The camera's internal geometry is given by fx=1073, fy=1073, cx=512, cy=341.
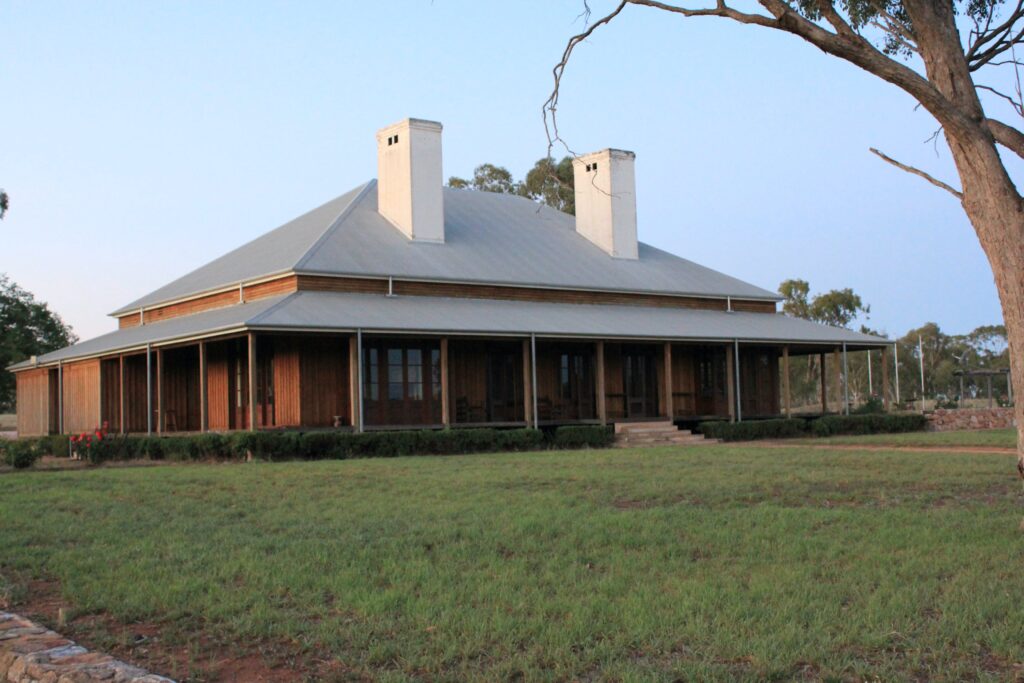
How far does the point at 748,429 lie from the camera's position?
25688 millimetres

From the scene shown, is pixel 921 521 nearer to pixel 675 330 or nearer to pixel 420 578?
Answer: pixel 420 578

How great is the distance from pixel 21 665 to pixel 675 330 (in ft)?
71.7

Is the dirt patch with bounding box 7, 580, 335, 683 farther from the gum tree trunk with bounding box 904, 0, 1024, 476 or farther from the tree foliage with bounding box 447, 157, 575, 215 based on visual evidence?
the tree foliage with bounding box 447, 157, 575, 215

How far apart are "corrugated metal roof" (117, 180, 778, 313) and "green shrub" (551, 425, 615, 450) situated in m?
4.80

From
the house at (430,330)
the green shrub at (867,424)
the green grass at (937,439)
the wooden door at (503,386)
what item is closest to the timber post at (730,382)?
the house at (430,330)

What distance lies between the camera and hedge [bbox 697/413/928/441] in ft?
84.1

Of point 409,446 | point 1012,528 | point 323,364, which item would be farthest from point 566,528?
point 323,364

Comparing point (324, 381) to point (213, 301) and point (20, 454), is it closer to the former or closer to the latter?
point (213, 301)

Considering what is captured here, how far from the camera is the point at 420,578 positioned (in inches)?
289

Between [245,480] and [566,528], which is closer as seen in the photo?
[566,528]

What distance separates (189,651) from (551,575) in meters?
2.44

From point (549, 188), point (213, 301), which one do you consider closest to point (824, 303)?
point (549, 188)

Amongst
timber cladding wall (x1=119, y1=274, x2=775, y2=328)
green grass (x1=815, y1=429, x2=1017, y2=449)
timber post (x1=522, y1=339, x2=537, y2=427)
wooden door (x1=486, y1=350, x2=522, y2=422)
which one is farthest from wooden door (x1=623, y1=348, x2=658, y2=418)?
green grass (x1=815, y1=429, x2=1017, y2=449)

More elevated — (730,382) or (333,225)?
(333,225)
